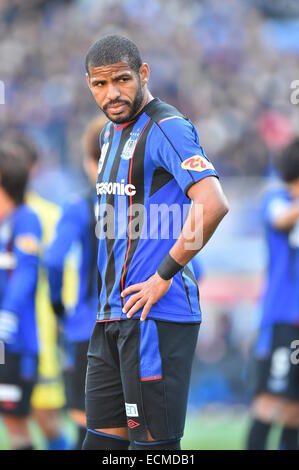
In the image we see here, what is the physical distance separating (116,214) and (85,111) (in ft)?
26.9

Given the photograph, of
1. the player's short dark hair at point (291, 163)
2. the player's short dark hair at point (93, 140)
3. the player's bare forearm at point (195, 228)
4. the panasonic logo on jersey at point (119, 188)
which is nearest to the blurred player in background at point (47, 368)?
the player's short dark hair at point (93, 140)

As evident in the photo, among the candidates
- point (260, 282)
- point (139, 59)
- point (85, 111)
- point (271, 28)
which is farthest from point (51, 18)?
point (139, 59)

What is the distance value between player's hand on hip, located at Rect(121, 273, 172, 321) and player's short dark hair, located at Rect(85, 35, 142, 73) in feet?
2.53

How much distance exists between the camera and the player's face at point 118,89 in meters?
2.96

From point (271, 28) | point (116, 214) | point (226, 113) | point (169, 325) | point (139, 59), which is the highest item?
point (271, 28)

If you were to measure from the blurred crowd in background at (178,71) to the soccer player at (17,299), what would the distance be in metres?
4.17

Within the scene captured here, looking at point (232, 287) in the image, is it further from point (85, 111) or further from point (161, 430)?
point (161, 430)

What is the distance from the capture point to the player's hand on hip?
2.92 m

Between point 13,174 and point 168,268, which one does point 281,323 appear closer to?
point 13,174

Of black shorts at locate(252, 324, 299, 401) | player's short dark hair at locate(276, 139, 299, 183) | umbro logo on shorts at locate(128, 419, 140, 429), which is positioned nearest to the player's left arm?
umbro logo on shorts at locate(128, 419, 140, 429)

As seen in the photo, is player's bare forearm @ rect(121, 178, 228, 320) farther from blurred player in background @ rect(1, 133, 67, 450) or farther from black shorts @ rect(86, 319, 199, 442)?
blurred player in background @ rect(1, 133, 67, 450)

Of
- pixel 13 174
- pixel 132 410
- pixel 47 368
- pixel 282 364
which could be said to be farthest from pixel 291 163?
pixel 132 410

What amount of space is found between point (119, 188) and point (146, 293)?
409 mm

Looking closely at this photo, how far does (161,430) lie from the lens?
9.64 feet
